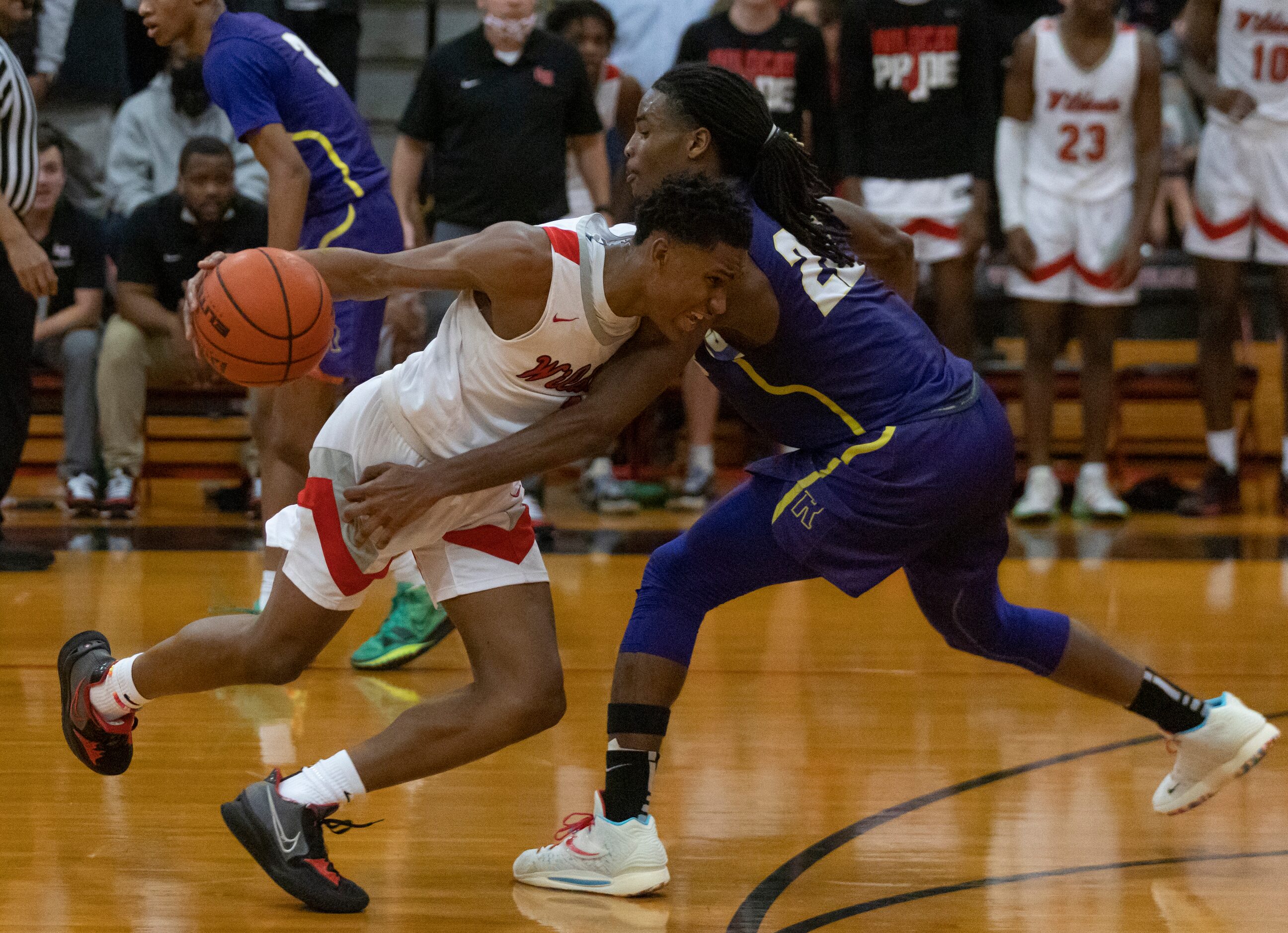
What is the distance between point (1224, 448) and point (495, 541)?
17.3 ft

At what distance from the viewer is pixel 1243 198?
7.04 m

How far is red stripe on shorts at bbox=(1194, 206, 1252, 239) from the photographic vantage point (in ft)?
23.1

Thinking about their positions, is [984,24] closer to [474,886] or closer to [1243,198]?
[1243,198]

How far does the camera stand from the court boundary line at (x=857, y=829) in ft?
8.68

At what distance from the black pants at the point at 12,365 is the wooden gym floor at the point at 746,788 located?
48 cm

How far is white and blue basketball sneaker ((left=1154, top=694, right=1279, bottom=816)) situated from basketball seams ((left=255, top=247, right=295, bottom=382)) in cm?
192

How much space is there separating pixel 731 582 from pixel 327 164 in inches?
88.2

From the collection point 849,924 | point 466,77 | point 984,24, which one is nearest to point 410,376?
point 849,924

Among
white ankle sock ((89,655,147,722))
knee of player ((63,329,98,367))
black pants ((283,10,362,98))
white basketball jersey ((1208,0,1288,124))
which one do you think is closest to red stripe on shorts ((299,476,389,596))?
white ankle sock ((89,655,147,722))

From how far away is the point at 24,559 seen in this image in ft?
18.3

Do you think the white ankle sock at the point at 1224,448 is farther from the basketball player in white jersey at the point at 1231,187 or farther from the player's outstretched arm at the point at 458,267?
the player's outstretched arm at the point at 458,267

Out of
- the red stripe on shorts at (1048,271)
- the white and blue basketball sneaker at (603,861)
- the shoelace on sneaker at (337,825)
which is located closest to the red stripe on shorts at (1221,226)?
the red stripe on shorts at (1048,271)

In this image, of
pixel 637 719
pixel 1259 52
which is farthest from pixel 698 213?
pixel 1259 52

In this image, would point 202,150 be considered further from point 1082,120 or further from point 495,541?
point 495,541
